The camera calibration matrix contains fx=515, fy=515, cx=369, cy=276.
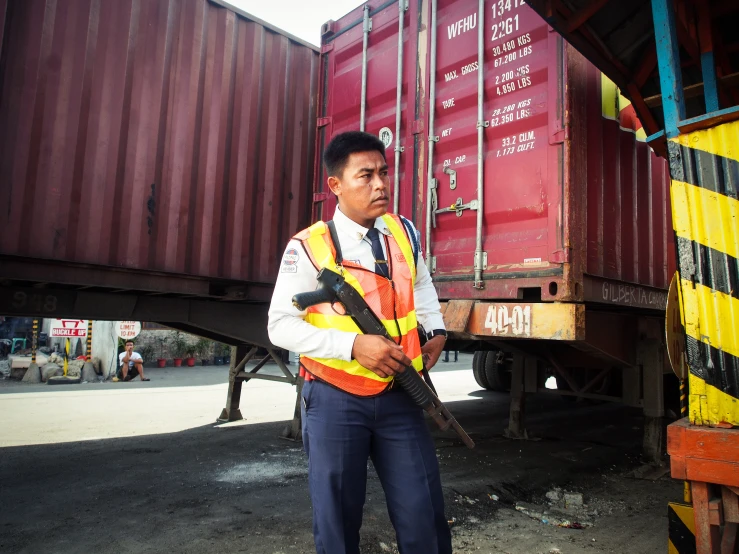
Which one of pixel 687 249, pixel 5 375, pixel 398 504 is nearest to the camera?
pixel 398 504

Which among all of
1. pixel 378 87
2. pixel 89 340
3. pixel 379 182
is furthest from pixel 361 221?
pixel 89 340

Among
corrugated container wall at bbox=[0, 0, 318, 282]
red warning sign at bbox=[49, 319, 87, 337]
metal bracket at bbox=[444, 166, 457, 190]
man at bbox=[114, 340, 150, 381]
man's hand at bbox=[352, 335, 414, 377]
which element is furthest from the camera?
red warning sign at bbox=[49, 319, 87, 337]

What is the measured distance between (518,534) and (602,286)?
5.35 feet

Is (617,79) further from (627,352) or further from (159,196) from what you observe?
(159,196)

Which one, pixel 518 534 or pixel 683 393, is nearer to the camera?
pixel 683 393

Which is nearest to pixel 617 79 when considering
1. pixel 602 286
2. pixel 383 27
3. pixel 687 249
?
pixel 602 286

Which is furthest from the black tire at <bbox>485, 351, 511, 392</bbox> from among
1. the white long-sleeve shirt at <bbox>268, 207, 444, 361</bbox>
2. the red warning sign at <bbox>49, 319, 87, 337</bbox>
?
the red warning sign at <bbox>49, 319, 87, 337</bbox>

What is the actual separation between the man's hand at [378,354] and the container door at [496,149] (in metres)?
1.84

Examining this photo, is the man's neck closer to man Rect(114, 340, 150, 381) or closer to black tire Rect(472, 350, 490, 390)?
black tire Rect(472, 350, 490, 390)

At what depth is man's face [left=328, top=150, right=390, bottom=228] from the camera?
1847mm

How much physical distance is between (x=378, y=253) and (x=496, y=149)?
201 centimetres

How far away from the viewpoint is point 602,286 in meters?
3.39

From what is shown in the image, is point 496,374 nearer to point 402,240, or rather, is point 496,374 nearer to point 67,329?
point 402,240

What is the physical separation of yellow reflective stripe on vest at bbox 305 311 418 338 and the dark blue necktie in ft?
0.58
